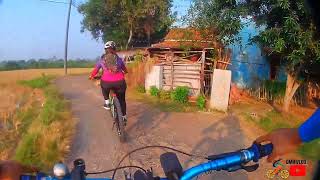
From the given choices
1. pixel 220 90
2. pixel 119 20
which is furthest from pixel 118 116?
pixel 119 20

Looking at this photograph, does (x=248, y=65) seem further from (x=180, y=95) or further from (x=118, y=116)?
(x=118, y=116)

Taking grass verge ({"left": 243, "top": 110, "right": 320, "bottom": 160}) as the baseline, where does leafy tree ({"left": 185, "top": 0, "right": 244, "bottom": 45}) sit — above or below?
above

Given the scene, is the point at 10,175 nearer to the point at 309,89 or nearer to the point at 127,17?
the point at 309,89

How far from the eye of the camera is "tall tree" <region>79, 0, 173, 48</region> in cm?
2945

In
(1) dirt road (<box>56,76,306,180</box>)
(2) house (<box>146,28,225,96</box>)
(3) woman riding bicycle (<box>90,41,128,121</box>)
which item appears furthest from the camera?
(2) house (<box>146,28,225,96</box>)

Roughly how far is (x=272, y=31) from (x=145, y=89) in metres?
7.91

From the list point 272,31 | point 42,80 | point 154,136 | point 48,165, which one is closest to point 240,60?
point 272,31

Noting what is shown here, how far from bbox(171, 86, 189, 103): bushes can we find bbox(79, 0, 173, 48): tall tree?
13.9 meters

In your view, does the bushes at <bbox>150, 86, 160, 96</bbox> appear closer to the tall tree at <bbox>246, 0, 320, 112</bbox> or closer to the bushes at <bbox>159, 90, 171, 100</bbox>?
the bushes at <bbox>159, 90, 171, 100</bbox>

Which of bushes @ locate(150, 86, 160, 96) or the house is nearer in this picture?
the house

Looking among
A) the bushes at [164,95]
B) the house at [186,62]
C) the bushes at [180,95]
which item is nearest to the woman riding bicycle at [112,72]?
the bushes at [180,95]

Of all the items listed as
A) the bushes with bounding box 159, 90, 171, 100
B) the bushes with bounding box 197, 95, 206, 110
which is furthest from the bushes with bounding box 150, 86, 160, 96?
the bushes with bounding box 197, 95, 206, 110

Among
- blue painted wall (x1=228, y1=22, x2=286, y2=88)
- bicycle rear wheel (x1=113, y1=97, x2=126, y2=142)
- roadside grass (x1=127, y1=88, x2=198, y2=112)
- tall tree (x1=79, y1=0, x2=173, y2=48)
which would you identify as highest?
tall tree (x1=79, y1=0, x2=173, y2=48)

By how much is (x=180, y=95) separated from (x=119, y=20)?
740 inches
